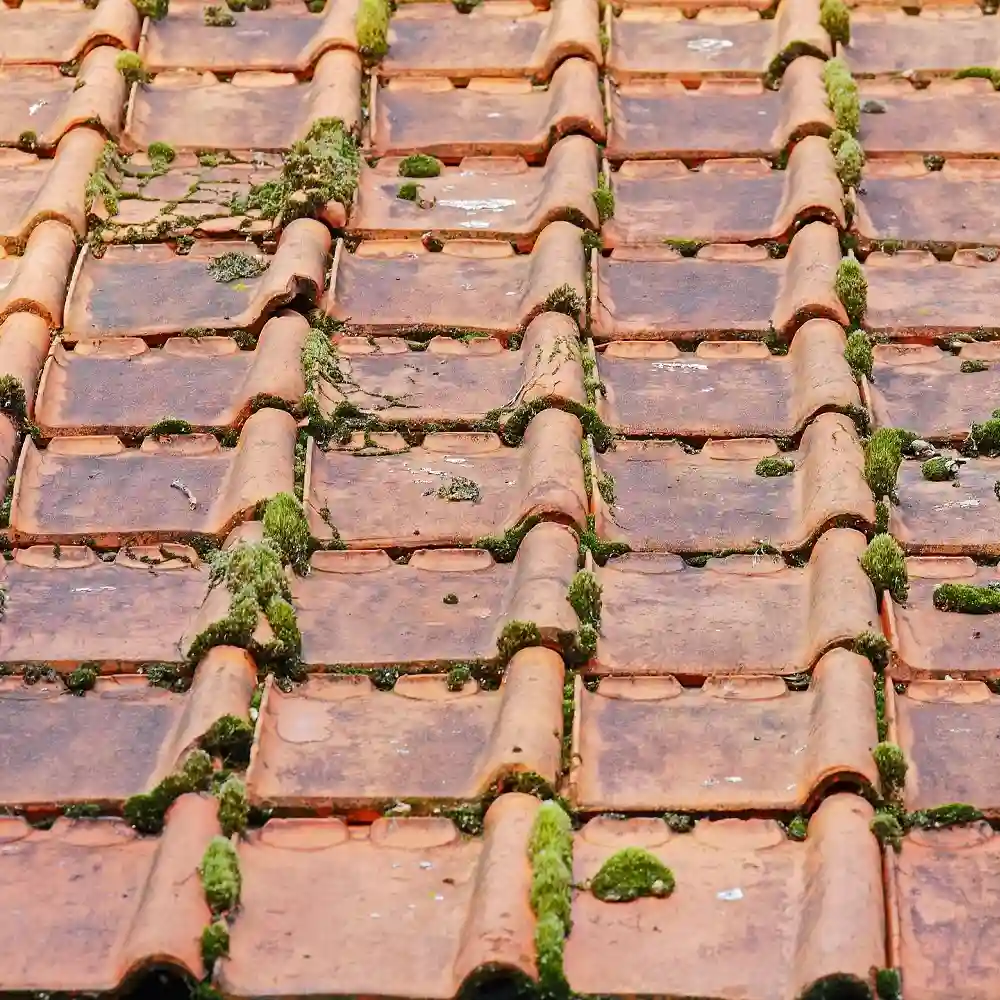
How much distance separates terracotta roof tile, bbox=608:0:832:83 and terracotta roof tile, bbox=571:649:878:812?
350cm

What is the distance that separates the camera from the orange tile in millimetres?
5008

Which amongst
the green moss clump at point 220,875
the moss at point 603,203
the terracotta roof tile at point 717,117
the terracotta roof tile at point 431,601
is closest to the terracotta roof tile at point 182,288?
the moss at point 603,203

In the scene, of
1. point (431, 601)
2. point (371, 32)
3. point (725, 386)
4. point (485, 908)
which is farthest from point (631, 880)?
point (371, 32)

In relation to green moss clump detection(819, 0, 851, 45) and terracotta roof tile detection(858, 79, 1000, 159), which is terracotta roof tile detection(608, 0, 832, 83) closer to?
green moss clump detection(819, 0, 851, 45)

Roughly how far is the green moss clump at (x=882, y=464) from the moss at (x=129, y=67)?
3652mm

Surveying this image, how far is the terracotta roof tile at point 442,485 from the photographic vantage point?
5.34 meters

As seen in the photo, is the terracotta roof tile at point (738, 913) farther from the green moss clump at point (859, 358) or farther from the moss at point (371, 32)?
the moss at point (371, 32)

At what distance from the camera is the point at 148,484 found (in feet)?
18.4

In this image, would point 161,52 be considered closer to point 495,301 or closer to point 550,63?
point 550,63

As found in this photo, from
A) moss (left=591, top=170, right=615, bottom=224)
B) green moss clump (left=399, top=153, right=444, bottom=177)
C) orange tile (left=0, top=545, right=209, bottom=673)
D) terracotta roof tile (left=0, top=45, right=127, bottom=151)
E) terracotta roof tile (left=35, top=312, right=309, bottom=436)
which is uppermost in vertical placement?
terracotta roof tile (left=0, top=45, right=127, bottom=151)

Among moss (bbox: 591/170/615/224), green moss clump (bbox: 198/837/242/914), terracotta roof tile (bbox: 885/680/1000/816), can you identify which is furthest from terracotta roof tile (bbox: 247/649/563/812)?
moss (bbox: 591/170/615/224)

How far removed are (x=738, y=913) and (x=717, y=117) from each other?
3.95 metres

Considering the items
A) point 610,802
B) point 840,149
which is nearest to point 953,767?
point 610,802

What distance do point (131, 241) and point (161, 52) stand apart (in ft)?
4.79
